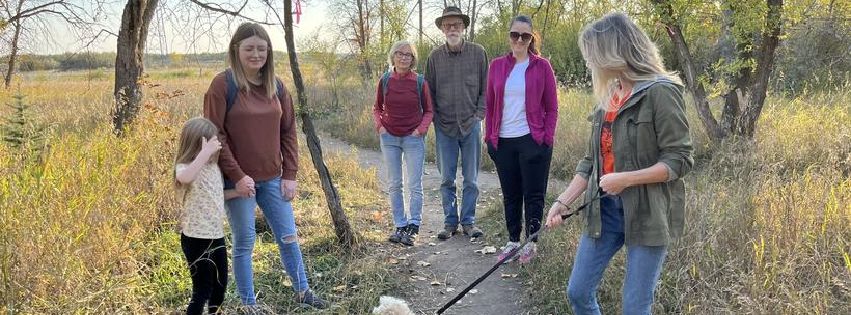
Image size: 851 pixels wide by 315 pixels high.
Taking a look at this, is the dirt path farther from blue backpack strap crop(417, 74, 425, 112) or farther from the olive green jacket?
the olive green jacket

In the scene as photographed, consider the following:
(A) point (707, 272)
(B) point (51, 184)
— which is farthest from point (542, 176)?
(B) point (51, 184)

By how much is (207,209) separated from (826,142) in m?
6.08

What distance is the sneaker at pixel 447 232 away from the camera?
5547 millimetres

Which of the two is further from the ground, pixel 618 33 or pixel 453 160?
pixel 618 33

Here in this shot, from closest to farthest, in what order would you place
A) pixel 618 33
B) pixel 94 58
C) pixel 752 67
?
pixel 618 33 < pixel 752 67 < pixel 94 58

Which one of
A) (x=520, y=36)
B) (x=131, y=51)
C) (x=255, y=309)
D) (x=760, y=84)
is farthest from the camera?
(x=131, y=51)

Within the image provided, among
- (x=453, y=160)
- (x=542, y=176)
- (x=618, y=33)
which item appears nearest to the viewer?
(x=618, y=33)

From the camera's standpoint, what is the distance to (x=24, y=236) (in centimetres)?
276

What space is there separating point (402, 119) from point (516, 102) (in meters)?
1.09

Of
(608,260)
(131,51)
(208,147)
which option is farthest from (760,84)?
(131,51)

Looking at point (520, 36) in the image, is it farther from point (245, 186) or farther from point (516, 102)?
point (245, 186)

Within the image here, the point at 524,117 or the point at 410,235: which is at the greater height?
the point at 524,117

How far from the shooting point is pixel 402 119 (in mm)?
5188

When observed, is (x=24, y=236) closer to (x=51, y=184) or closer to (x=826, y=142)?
(x=51, y=184)
